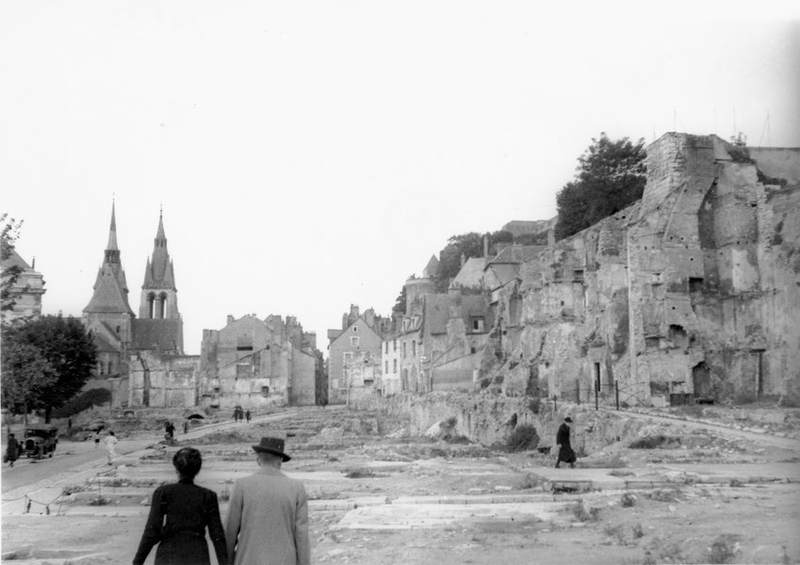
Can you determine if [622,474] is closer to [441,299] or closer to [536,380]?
[536,380]

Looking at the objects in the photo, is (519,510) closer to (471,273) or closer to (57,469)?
(57,469)

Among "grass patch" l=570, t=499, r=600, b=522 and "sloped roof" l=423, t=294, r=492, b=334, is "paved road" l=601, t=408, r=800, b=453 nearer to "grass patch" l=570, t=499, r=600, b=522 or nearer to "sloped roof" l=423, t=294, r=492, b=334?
"grass patch" l=570, t=499, r=600, b=522

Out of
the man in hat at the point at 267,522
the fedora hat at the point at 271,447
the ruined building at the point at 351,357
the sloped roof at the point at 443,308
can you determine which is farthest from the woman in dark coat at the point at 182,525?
the ruined building at the point at 351,357

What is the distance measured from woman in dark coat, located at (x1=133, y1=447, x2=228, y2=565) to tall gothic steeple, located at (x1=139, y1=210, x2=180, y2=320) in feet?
330

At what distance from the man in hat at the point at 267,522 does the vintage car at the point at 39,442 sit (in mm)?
26631

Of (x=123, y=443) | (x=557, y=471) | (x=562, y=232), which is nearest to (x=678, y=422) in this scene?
(x=557, y=471)

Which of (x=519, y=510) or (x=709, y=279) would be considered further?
(x=709, y=279)

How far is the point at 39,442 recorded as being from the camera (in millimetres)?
30891

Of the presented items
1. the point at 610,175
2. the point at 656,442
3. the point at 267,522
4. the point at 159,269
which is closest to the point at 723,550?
the point at 267,522

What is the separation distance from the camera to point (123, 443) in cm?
3834

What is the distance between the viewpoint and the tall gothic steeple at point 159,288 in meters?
104

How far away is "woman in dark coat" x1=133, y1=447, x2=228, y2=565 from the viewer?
655cm

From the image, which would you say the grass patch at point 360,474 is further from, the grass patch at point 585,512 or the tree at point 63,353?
the tree at point 63,353

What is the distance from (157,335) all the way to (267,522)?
96.4 m
